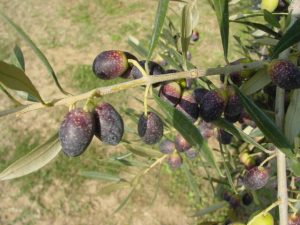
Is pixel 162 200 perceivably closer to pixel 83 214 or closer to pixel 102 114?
pixel 83 214

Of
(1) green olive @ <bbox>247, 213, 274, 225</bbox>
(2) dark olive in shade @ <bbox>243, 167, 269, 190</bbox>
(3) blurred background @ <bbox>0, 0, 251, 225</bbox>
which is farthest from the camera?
(3) blurred background @ <bbox>0, 0, 251, 225</bbox>

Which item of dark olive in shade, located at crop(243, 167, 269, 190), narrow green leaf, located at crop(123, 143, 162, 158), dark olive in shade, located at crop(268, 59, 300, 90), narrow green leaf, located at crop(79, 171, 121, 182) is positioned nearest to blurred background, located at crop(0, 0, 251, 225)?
narrow green leaf, located at crop(79, 171, 121, 182)

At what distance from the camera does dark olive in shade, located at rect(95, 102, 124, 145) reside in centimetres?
73

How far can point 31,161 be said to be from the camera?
79 cm

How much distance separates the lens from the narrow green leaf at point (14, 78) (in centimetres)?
67

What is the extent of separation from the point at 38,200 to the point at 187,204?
3.86 feet

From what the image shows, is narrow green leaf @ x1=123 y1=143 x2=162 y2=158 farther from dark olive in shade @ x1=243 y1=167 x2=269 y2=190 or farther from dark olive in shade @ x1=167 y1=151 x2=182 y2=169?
dark olive in shade @ x1=243 y1=167 x2=269 y2=190

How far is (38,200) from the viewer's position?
11.7ft

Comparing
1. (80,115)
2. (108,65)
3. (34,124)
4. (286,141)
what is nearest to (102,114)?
(80,115)

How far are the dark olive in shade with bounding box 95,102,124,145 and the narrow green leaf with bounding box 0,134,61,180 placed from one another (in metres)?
0.11

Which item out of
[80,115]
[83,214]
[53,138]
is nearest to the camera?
[80,115]

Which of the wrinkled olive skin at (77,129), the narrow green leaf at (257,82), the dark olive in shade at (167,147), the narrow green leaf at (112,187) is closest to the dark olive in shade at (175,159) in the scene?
the dark olive in shade at (167,147)

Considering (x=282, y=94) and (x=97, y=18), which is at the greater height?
(x=282, y=94)

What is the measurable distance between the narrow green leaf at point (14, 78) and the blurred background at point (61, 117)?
1540 millimetres
